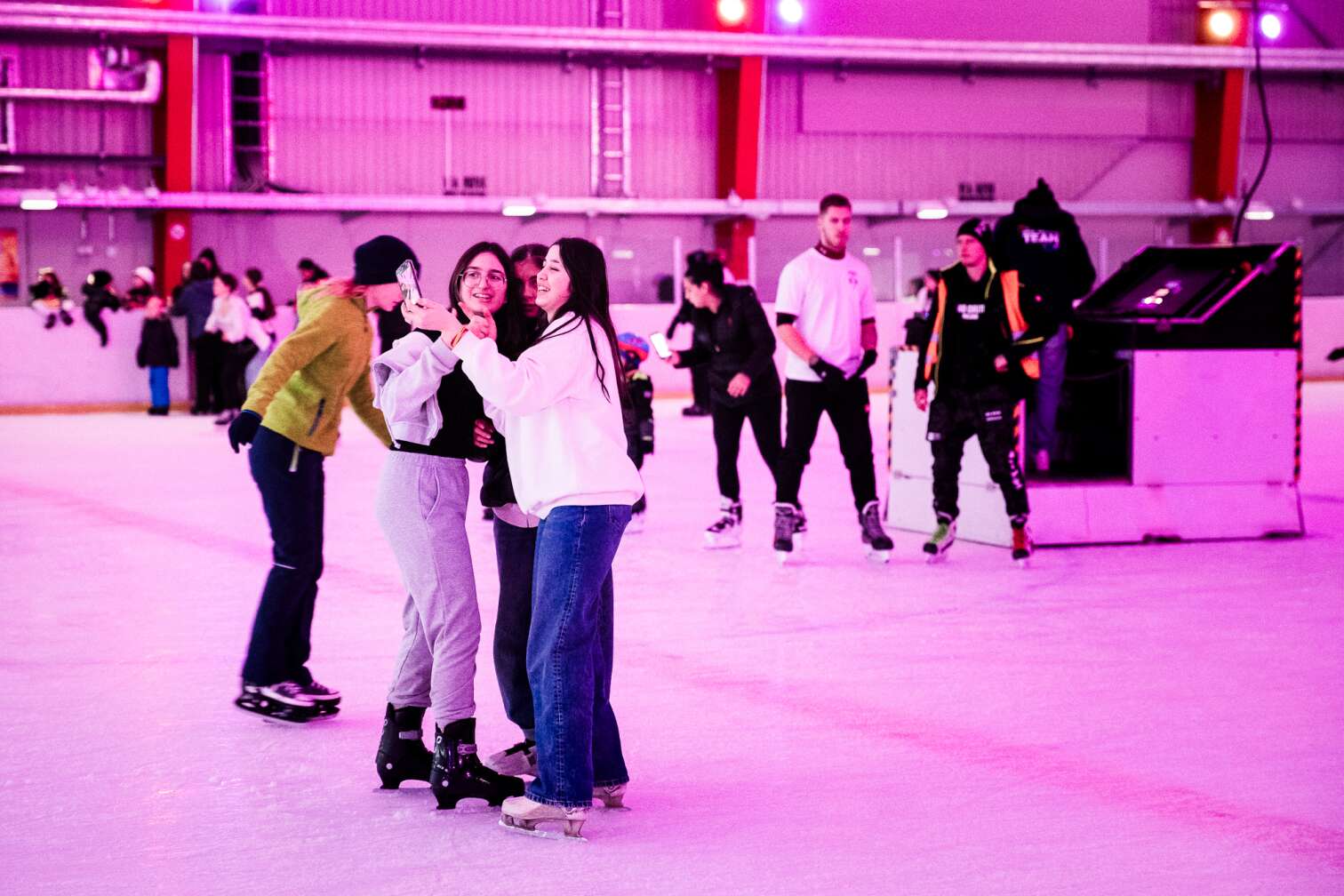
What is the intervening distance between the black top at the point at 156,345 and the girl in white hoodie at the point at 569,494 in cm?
1436

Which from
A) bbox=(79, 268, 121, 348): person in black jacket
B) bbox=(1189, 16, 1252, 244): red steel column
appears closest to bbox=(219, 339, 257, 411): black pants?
bbox=(79, 268, 121, 348): person in black jacket

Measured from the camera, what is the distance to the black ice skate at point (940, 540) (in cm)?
712

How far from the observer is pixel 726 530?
7.79 m

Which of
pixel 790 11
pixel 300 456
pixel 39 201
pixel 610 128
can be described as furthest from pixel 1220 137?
pixel 300 456

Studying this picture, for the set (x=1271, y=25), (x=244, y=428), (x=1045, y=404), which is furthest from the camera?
(x=1271, y=25)

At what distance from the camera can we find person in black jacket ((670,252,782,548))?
754 cm

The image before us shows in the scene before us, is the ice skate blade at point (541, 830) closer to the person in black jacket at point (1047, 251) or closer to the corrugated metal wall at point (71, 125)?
the person in black jacket at point (1047, 251)

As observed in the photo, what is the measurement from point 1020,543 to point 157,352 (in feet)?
39.5

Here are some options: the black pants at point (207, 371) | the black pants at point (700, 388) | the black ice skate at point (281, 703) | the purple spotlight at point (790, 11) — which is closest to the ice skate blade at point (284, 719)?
the black ice skate at point (281, 703)

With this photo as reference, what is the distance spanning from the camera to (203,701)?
4.65 m

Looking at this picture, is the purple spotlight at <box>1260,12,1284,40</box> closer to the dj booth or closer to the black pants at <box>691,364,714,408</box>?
the black pants at <box>691,364,714,408</box>

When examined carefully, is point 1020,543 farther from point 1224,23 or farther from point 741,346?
point 1224,23

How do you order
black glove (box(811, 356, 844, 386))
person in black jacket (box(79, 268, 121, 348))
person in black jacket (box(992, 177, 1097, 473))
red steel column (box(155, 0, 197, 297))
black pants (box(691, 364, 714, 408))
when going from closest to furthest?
black glove (box(811, 356, 844, 386)) < person in black jacket (box(992, 177, 1097, 473)) < black pants (box(691, 364, 714, 408)) < person in black jacket (box(79, 268, 121, 348)) < red steel column (box(155, 0, 197, 297))

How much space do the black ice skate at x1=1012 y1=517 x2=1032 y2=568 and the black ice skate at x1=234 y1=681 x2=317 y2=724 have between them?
368 cm
